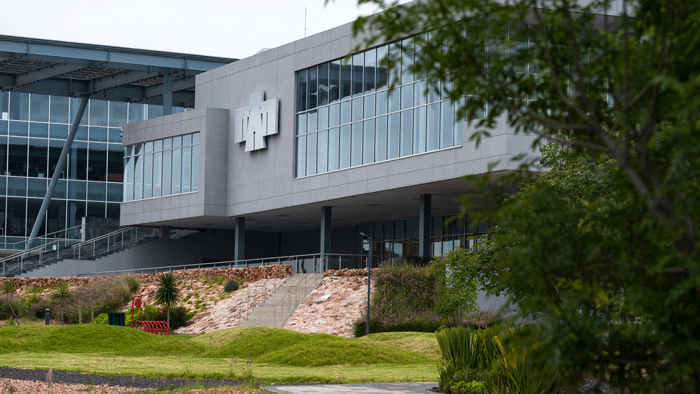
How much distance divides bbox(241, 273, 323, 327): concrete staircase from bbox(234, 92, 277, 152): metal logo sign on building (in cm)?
901

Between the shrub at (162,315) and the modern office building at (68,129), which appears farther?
the modern office building at (68,129)

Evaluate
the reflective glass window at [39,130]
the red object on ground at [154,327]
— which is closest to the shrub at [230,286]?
the red object on ground at [154,327]

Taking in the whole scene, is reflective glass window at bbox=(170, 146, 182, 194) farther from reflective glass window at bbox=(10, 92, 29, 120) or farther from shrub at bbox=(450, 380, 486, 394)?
shrub at bbox=(450, 380, 486, 394)

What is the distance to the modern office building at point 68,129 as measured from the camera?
53.1m

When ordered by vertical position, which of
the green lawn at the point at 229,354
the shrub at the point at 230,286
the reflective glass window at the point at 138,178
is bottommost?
the green lawn at the point at 229,354

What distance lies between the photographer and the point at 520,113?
575 centimetres

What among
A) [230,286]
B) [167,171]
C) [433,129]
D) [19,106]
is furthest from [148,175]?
[433,129]

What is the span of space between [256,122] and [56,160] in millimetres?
25418

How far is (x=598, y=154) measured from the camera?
5.82 m

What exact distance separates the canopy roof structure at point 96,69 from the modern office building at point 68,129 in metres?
0.07

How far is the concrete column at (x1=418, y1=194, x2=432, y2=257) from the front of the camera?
131ft

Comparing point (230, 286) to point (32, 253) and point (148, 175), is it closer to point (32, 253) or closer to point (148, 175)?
point (148, 175)

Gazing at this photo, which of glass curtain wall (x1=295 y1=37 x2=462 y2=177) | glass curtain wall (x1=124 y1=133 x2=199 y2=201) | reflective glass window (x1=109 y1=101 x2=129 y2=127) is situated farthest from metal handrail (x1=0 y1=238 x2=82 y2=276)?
glass curtain wall (x1=295 y1=37 x2=462 y2=177)

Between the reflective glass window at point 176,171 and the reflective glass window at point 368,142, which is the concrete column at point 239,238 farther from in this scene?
the reflective glass window at point 368,142
